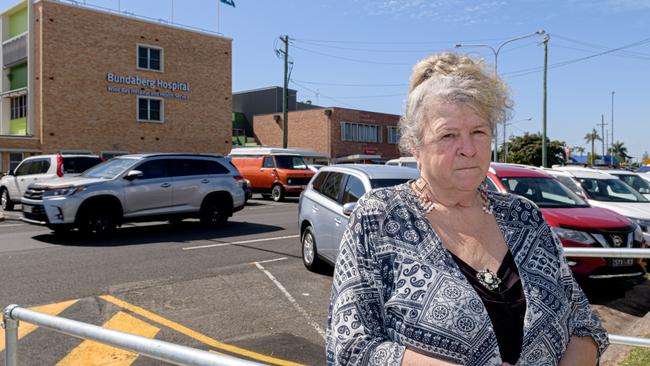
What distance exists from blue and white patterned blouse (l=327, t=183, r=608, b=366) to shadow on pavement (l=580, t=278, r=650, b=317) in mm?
5588

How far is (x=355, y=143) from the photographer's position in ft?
160

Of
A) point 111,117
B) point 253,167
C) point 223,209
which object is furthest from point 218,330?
point 111,117

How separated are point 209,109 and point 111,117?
742 centimetres

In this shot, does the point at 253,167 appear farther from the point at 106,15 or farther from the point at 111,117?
the point at 106,15

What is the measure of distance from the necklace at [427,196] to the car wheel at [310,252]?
6281 mm

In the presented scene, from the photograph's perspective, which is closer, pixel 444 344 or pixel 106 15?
pixel 444 344

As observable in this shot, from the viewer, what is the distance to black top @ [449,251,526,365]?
Answer: 1646 mm

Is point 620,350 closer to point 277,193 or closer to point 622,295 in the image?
point 622,295

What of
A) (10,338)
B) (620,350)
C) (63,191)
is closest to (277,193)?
(63,191)

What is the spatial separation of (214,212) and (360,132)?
36.8 m

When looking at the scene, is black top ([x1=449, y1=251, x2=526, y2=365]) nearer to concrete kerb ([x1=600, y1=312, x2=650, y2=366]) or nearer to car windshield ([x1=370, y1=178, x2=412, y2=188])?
concrete kerb ([x1=600, y1=312, x2=650, y2=366])

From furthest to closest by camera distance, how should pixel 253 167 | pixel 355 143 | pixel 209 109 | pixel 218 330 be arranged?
pixel 355 143
pixel 209 109
pixel 253 167
pixel 218 330

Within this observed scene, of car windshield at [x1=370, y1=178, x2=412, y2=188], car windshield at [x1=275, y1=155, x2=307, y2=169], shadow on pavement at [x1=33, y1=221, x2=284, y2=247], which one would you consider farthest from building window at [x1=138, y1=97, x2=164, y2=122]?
car windshield at [x1=370, y1=178, x2=412, y2=188]

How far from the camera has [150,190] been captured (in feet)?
39.9
